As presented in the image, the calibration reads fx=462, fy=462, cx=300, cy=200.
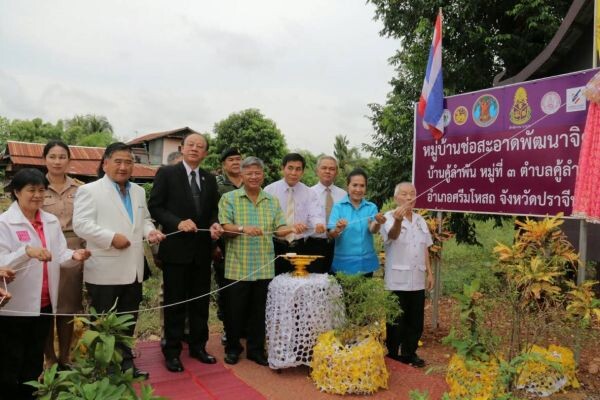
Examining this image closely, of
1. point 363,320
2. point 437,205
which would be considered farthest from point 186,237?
point 437,205

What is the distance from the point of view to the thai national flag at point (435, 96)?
4793 mm

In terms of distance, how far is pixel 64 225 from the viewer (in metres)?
3.46

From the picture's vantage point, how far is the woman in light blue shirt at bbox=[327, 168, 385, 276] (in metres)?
4.00

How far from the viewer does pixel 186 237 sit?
3.64 meters

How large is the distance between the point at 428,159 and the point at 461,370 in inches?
93.2

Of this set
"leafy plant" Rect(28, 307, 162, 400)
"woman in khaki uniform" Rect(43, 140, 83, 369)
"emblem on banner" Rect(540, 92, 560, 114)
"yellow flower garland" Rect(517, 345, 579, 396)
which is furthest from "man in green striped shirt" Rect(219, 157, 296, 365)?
"emblem on banner" Rect(540, 92, 560, 114)

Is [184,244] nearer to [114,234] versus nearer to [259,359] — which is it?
[114,234]

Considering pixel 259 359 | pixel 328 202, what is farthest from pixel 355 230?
pixel 259 359

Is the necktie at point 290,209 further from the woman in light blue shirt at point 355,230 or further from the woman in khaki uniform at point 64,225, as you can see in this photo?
the woman in khaki uniform at point 64,225

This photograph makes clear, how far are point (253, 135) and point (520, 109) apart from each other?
17.4m

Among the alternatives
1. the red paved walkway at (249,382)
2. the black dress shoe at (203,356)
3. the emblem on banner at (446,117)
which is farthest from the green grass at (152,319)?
the emblem on banner at (446,117)

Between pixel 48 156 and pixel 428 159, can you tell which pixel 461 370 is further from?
pixel 48 156

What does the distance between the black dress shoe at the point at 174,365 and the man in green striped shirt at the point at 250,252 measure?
1.32 feet

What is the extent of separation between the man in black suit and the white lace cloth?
24.9 inches
